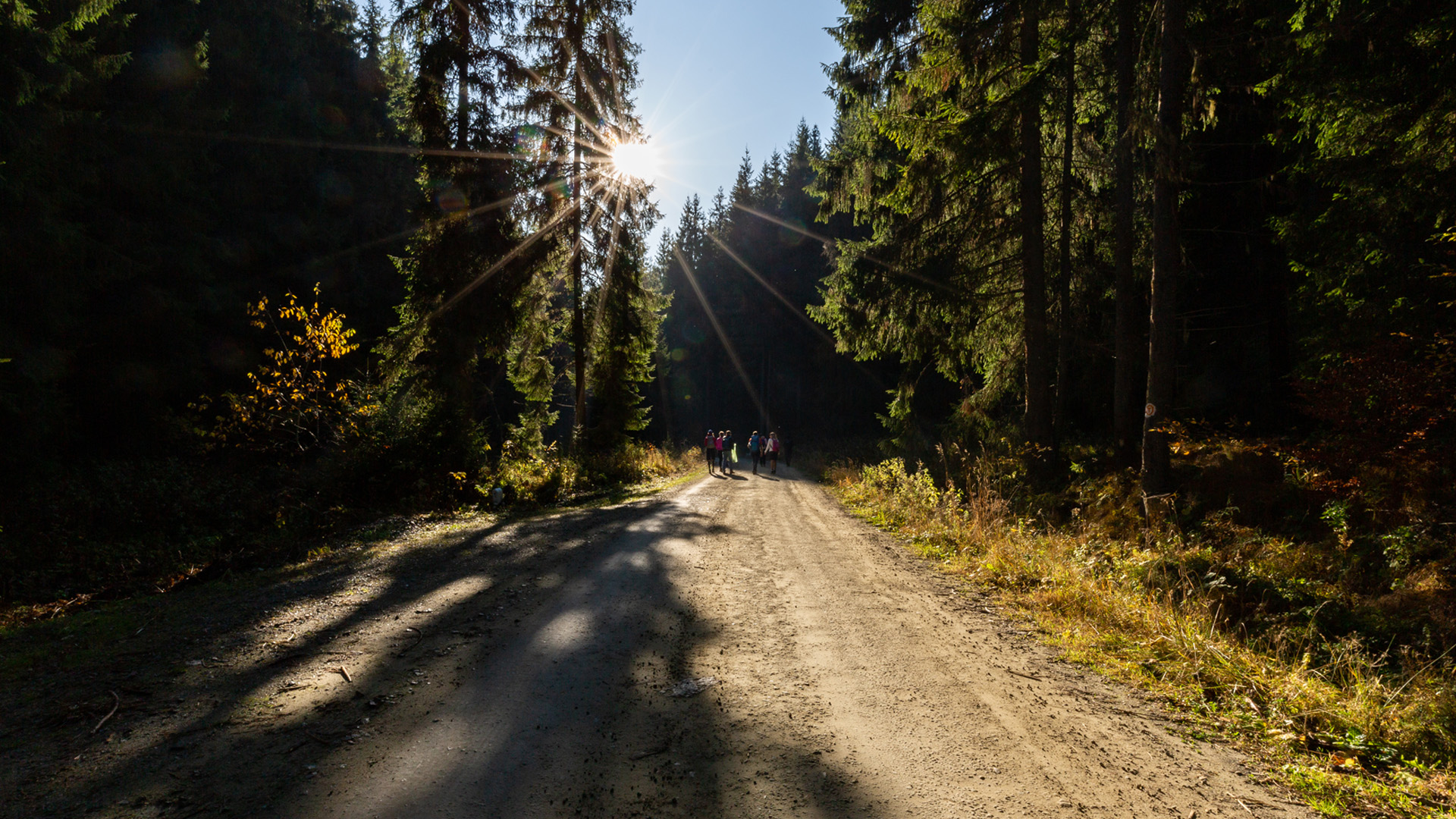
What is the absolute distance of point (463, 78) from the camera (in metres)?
15.1

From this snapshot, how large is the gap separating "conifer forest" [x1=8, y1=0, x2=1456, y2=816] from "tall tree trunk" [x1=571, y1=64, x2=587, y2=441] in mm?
114

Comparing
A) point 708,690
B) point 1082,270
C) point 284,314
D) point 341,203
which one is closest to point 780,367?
point 341,203

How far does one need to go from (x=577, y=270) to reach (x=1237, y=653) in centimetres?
1765

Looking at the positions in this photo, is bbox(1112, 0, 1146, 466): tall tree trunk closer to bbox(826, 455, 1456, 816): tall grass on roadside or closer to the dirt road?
bbox(826, 455, 1456, 816): tall grass on roadside

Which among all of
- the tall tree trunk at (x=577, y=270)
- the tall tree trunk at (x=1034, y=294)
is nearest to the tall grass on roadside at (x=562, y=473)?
the tall tree trunk at (x=577, y=270)

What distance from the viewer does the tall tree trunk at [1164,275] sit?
8172mm

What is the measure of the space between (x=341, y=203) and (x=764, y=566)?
2668 cm

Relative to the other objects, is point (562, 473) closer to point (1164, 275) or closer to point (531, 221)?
point (531, 221)

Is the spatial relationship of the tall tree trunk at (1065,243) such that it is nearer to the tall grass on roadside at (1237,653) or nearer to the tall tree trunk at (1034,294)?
the tall tree trunk at (1034,294)

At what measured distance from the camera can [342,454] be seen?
1211cm

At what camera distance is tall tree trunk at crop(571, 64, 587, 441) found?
60.5 feet

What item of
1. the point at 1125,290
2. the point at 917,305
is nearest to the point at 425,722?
the point at 1125,290

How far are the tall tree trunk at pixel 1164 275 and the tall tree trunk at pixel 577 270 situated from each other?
46.7 feet

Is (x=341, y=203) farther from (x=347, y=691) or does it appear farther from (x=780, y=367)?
(x=780, y=367)
